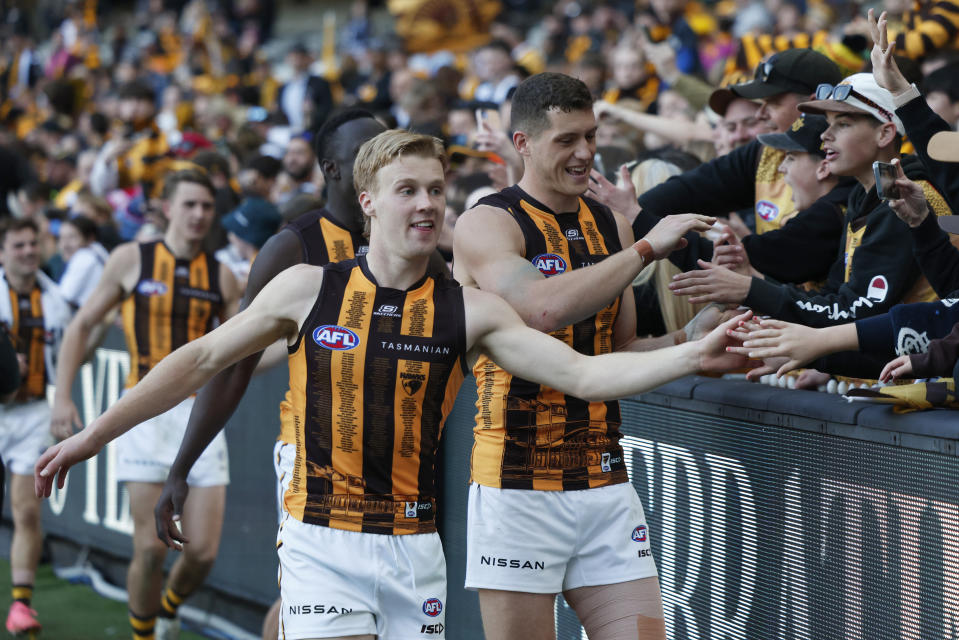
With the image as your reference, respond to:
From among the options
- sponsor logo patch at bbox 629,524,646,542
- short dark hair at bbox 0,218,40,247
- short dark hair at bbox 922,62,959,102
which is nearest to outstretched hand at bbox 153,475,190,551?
sponsor logo patch at bbox 629,524,646,542

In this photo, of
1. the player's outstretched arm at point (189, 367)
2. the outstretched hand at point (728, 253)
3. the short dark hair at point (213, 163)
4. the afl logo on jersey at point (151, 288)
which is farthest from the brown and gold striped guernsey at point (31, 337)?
the outstretched hand at point (728, 253)

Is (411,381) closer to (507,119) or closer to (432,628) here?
(432,628)

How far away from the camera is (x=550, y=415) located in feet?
13.4

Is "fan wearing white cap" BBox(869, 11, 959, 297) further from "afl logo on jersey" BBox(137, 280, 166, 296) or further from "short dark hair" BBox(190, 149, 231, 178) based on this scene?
"short dark hair" BBox(190, 149, 231, 178)

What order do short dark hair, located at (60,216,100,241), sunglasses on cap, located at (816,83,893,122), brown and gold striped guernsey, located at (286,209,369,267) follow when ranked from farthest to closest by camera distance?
short dark hair, located at (60,216,100,241) → brown and gold striped guernsey, located at (286,209,369,267) → sunglasses on cap, located at (816,83,893,122)

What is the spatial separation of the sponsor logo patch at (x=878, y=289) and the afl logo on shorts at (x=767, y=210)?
1150 mm

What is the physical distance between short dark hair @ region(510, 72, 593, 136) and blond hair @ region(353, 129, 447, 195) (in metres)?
0.41

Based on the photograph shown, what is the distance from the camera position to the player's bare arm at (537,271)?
370 centimetres

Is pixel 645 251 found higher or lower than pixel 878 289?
higher

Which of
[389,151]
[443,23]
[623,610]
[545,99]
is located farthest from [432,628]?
[443,23]

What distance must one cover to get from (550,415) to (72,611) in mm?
5185

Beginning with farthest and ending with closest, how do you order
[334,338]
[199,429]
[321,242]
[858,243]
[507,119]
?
[507,119] < [321,242] < [199,429] < [858,243] < [334,338]

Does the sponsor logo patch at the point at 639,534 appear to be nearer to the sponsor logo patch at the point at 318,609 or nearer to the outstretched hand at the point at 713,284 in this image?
the outstretched hand at the point at 713,284

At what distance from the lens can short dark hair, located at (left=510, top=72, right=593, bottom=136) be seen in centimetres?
406
